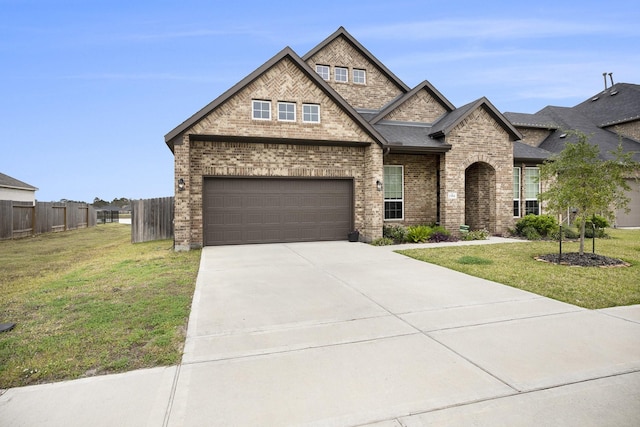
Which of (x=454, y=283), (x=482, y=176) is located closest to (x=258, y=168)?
(x=454, y=283)

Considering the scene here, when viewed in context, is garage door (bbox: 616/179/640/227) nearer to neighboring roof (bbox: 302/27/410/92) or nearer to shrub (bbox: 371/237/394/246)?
neighboring roof (bbox: 302/27/410/92)

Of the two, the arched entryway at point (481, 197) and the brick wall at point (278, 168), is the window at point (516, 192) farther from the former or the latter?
the brick wall at point (278, 168)

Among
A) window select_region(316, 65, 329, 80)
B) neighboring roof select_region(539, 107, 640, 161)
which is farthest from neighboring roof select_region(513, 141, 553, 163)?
window select_region(316, 65, 329, 80)

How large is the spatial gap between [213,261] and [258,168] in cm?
461

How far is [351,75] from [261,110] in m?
8.67

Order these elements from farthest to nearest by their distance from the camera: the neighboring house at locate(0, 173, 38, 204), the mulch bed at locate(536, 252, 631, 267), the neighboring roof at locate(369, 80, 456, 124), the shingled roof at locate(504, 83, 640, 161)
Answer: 1. the neighboring house at locate(0, 173, 38, 204)
2. the shingled roof at locate(504, 83, 640, 161)
3. the neighboring roof at locate(369, 80, 456, 124)
4. the mulch bed at locate(536, 252, 631, 267)

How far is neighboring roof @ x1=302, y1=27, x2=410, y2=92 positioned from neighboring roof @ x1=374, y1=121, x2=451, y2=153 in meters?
3.99

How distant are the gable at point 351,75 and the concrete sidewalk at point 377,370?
15.4 meters

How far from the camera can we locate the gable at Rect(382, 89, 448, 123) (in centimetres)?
1716

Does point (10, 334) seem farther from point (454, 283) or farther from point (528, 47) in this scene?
point (528, 47)

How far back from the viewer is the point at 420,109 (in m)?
17.4

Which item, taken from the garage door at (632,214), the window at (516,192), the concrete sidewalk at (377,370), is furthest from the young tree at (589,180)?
the garage door at (632,214)

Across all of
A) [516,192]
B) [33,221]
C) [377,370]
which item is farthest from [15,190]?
[516,192]

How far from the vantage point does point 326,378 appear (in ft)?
10.4
